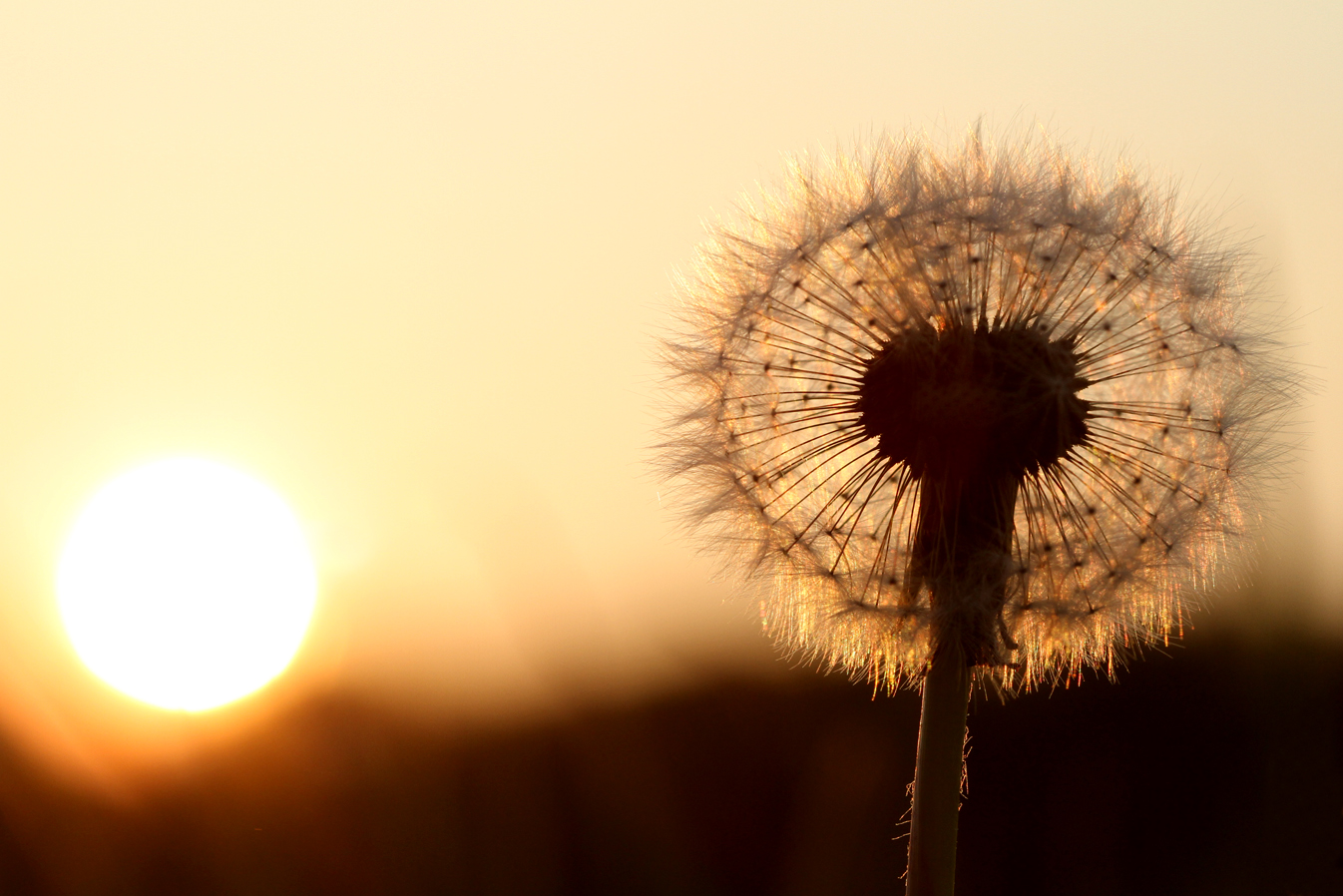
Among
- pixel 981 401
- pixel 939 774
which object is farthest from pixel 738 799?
pixel 981 401

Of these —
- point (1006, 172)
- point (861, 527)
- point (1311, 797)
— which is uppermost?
point (1311, 797)

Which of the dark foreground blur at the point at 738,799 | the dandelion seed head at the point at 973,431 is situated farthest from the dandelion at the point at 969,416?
the dark foreground blur at the point at 738,799

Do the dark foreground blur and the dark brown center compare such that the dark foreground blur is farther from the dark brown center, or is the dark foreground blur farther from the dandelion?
the dark brown center

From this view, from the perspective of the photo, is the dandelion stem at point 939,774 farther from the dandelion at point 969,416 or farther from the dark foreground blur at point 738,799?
the dark foreground blur at point 738,799

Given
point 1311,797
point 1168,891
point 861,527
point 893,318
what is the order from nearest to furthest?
point 893,318 → point 861,527 → point 1311,797 → point 1168,891

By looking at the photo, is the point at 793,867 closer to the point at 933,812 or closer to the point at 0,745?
the point at 0,745

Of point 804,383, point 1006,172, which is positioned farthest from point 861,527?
point 1006,172

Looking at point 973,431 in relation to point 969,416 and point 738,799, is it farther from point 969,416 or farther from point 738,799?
point 738,799

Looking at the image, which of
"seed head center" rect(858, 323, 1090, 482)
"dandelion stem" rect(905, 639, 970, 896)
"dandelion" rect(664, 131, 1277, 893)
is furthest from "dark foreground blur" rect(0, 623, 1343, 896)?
"seed head center" rect(858, 323, 1090, 482)
